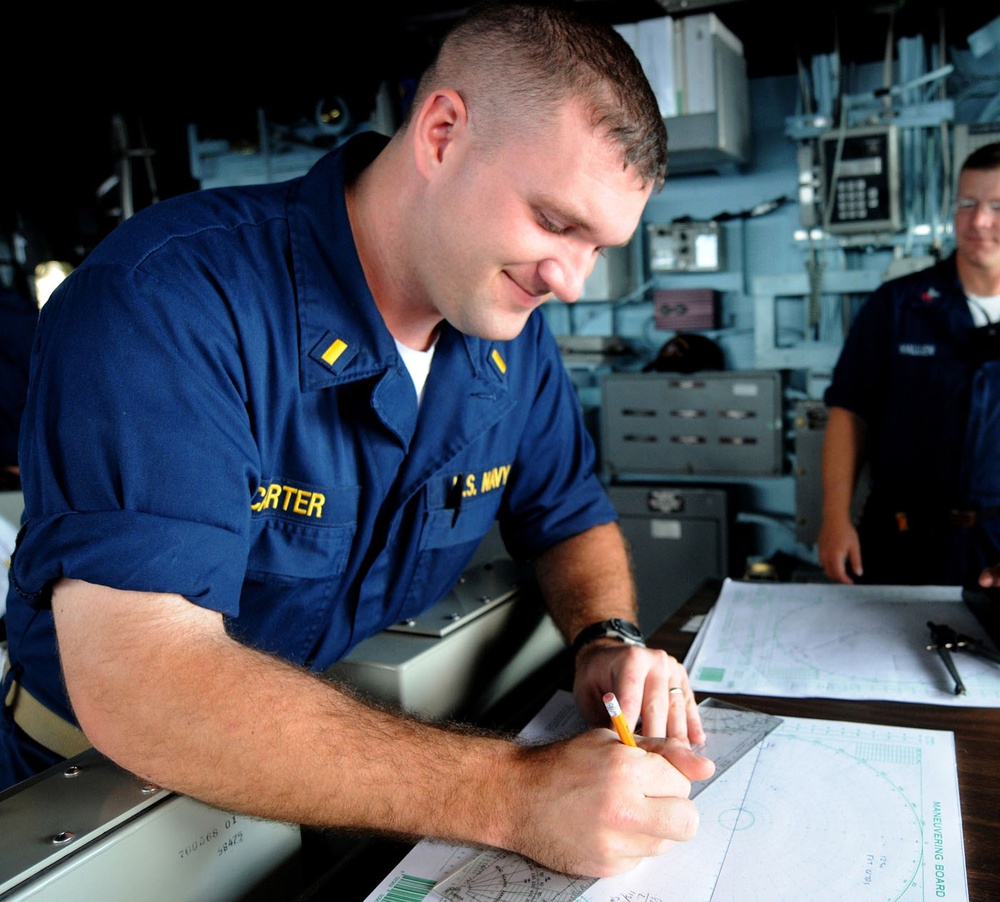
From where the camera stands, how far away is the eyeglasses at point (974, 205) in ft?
6.53

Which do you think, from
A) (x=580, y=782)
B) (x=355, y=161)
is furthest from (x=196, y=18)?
(x=580, y=782)

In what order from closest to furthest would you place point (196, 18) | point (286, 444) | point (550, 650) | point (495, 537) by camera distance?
point (286, 444), point (550, 650), point (495, 537), point (196, 18)

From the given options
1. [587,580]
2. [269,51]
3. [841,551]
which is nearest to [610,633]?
[587,580]

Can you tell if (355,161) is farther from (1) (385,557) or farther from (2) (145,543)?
(2) (145,543)

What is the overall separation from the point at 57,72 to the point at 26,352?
1134mm

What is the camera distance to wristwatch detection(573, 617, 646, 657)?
1096mm

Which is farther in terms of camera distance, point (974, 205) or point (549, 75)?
point (974, 205)

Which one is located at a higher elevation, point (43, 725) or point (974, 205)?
point (974, 205)

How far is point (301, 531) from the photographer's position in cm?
97

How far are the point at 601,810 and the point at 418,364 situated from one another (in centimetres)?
58

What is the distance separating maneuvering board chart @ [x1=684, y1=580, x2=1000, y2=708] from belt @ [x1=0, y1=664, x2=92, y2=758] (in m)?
0.69

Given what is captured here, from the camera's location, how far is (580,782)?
2.39 ft

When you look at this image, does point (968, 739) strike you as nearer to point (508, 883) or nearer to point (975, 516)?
point (508, 883)

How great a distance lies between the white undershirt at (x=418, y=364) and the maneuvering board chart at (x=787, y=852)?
536 mm
